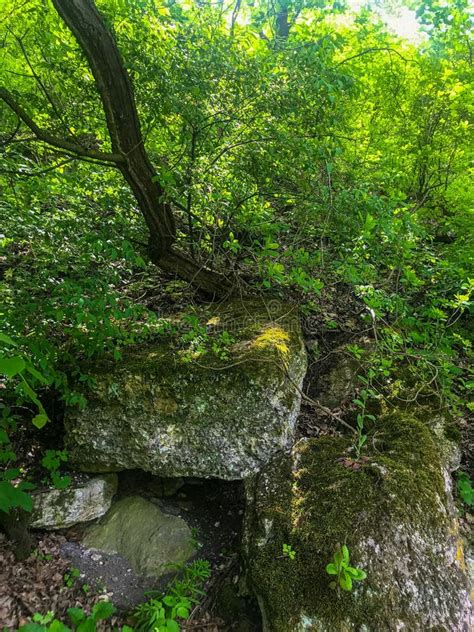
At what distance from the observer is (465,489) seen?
11.2ft

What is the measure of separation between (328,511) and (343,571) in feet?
1.34

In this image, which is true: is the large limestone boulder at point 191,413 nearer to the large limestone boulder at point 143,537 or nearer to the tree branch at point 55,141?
the large limestone boulder at point 143,537

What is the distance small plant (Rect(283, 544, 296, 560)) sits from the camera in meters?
2.49

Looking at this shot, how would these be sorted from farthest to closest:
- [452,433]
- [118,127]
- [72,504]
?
[452,433], [72,504], [118,127]

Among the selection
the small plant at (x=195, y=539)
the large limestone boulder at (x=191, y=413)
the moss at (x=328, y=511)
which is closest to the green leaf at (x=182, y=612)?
the moss at (x=328, y=511)

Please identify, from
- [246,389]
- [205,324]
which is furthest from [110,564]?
[205,324]

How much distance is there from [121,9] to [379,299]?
10.6 ft

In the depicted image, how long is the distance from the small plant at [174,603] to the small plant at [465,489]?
2.48 m

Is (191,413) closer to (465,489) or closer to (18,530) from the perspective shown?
(18,530)

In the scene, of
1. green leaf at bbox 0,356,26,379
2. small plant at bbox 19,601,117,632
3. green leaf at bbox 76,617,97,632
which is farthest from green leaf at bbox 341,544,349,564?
green leaf at bbox 0,356,26,379

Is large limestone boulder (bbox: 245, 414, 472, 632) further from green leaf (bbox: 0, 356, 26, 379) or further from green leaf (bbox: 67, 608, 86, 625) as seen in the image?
green leaf (bbox: 0, 356, 26, 379)

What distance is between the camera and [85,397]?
10.8ft

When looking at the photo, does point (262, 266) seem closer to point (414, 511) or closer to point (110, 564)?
point (414, 511)

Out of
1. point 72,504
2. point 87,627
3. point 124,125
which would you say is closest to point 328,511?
point 87,627
